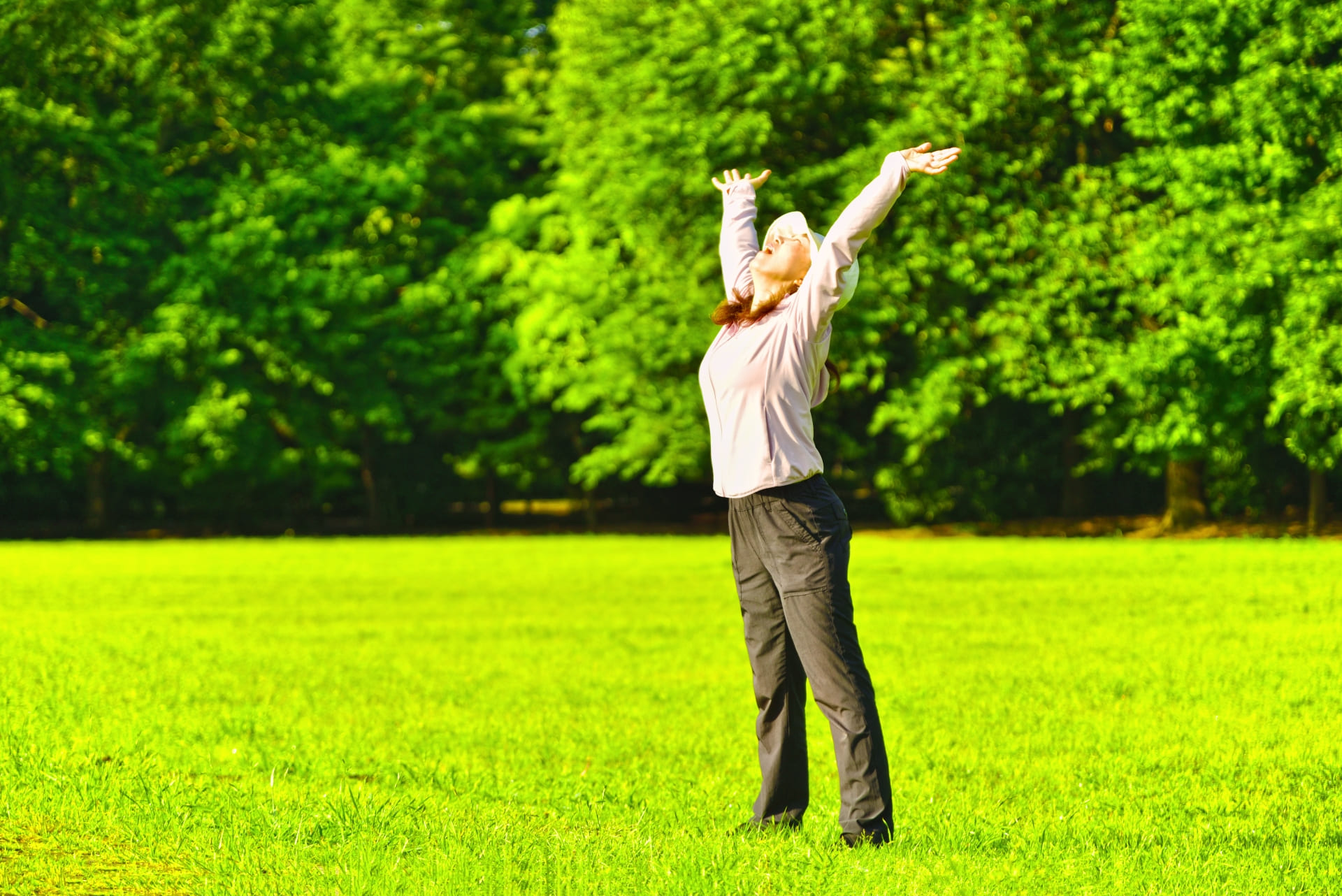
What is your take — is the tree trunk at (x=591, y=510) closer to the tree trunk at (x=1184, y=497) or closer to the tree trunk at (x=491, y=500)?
the tree trunk at (x=491, y=500)

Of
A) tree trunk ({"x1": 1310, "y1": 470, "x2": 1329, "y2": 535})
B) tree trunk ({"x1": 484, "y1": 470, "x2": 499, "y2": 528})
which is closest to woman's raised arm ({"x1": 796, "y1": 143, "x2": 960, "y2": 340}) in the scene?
tree trunk ({"x1": 1310, "y1": 470, "x2": 1329, "y2": 535})

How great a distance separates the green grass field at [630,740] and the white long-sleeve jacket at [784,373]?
1428 mm

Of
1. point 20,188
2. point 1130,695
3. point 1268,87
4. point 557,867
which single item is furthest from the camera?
point 20,188

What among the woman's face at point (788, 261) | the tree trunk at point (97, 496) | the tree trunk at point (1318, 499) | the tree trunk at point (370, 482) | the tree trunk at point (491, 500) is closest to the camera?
the woman's face at point (788, 261)

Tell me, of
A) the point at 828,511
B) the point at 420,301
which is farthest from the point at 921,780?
the point at 420,301

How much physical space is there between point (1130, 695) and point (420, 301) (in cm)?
2886

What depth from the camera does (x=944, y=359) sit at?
3128cm

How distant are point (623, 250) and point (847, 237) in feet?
106

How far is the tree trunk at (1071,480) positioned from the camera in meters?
35.6

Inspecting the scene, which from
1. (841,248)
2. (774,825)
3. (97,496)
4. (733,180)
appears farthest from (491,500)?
(841,248)

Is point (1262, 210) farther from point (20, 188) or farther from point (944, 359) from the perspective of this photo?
point (20, 188)

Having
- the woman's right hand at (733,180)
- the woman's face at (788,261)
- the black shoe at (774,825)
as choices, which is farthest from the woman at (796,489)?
the woman's right hand at (733,180)

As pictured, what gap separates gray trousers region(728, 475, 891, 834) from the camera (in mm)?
5547

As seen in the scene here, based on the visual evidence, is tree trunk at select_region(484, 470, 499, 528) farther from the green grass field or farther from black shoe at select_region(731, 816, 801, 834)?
black shoe at select_region(731, 816, 801, 834)
